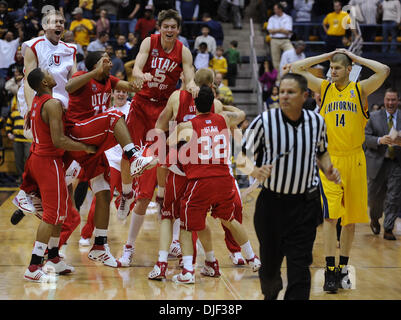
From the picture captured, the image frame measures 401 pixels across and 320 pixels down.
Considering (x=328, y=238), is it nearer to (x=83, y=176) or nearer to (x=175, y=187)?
(x=175, y=187)

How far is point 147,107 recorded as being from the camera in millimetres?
7328

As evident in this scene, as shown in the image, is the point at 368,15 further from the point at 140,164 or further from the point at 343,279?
the point at 140,164

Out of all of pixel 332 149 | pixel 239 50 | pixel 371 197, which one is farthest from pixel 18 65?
pixel 332 149

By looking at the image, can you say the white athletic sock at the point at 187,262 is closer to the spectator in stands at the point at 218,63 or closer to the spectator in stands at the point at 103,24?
the spectator in stands at the point at 218,63

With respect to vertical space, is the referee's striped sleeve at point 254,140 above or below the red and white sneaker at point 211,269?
above

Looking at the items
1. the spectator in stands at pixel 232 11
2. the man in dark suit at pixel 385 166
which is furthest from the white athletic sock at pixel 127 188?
the spectator in stands at pixel 232 11

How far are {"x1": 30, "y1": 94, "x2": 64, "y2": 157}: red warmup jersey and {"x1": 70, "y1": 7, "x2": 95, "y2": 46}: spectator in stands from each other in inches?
380

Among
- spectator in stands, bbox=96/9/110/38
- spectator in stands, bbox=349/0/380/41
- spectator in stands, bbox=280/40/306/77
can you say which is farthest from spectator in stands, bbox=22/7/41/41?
spectator in stands, bbox=349/0/380/41

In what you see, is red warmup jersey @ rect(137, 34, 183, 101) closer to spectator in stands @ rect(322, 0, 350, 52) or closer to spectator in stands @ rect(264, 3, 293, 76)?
spectator in stands @ rect(264, 3, 293, 76)

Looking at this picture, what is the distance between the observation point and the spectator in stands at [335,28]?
53.1 feet

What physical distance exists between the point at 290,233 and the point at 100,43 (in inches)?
435

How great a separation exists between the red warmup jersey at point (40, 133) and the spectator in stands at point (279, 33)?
35.7 feet

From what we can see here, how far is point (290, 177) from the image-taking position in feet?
15.5

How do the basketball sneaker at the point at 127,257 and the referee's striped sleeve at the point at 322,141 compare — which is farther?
the basketball sneaker at the point at 127,257
